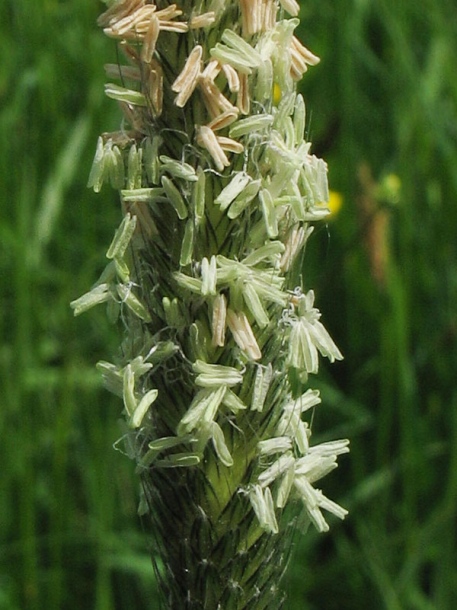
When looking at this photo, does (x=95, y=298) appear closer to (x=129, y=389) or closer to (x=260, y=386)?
(x=129, y=389)

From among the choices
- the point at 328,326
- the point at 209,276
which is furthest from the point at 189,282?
the point at 328,326

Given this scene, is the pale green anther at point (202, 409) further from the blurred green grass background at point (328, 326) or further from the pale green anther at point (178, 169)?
the blurred green grass background at point (328, 326)

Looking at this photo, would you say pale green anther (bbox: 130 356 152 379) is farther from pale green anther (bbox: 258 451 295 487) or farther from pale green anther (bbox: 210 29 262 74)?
pale green anther (bbox: 210 29 262 74)

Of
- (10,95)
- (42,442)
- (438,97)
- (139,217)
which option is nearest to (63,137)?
(10,95)

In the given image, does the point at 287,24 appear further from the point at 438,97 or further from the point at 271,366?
the point at 438,97

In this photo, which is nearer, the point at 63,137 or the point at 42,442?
the point at 42,442

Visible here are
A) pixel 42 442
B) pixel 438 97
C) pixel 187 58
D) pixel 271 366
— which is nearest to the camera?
pixel 187 58
